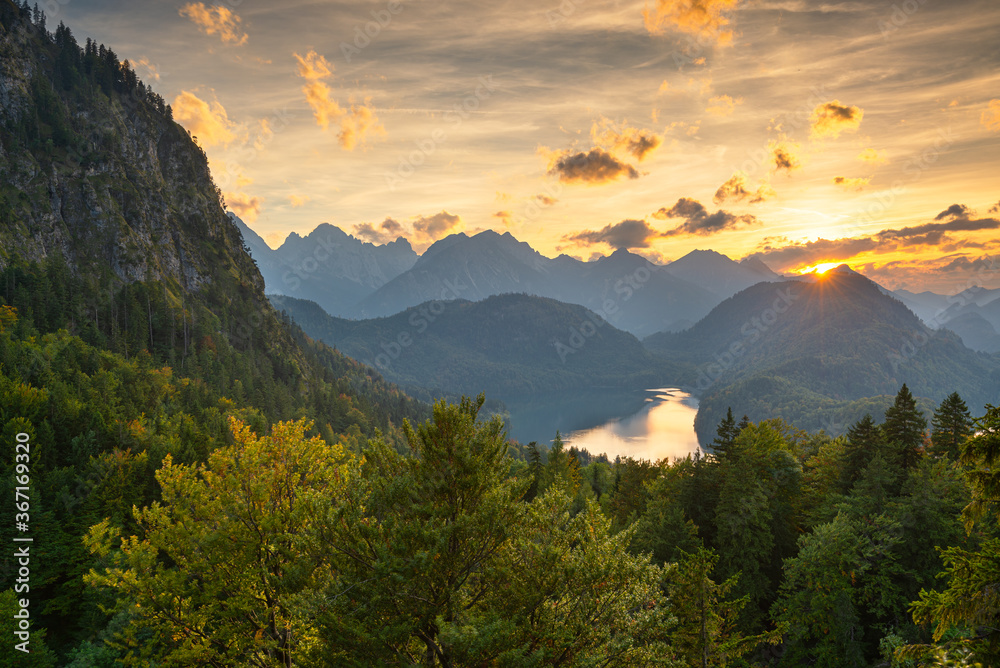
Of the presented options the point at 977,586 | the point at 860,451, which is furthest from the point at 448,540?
the point at 860,451

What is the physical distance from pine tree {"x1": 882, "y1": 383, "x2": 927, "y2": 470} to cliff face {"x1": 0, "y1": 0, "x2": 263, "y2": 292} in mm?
146033

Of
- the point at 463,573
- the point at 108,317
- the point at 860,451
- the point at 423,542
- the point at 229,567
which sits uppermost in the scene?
the point at 108,317

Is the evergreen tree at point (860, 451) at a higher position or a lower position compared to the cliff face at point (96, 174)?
lower

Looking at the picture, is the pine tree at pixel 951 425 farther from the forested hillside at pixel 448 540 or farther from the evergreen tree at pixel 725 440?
the evergreen tree at pixel 725 440

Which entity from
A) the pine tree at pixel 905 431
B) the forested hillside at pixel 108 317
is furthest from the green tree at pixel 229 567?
the pine tree at pixel 905 431

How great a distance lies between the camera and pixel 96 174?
134625mm

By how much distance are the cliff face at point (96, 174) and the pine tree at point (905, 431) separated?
146033 millimetres

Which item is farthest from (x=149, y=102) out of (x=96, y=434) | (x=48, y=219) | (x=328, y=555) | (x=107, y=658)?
(x=328, y=555)

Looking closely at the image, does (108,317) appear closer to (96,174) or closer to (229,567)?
(96,174)

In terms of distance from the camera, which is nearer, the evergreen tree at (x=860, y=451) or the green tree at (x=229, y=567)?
the green tree at (x=229, y=567)

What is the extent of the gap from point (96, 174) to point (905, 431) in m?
188

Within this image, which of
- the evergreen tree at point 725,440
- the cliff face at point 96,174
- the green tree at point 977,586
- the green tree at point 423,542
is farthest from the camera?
the cliff face at point 96,174

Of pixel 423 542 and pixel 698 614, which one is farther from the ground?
pixel 423 542

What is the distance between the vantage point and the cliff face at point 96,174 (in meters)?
116
